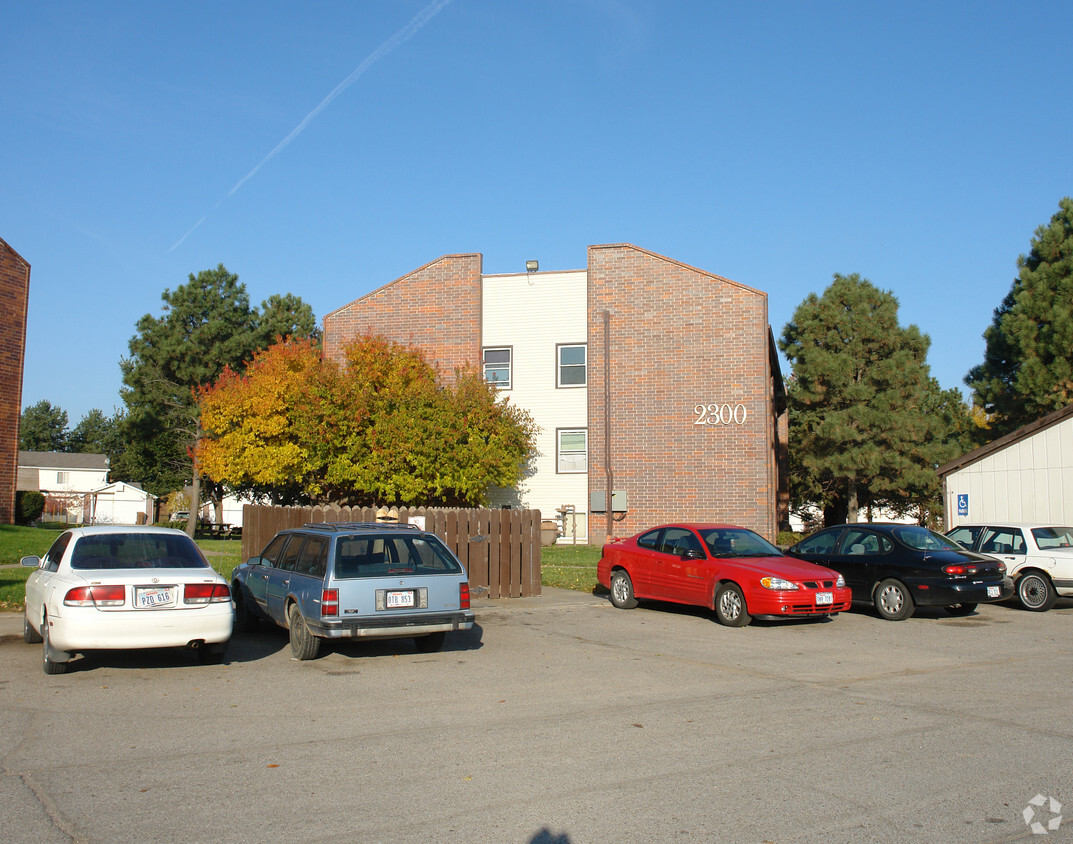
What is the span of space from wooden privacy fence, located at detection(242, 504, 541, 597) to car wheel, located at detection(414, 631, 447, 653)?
4542mm

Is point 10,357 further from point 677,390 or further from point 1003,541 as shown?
point 1003,541

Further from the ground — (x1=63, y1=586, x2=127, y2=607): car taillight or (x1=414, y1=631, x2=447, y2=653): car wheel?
(x1=63, y1=586, x2=127, y2=607): car taillight

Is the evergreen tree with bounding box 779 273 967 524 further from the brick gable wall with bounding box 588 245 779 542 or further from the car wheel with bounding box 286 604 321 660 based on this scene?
the car wheel with bounding box 286 604 321 660

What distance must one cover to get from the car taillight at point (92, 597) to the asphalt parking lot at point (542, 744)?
772 millimetres

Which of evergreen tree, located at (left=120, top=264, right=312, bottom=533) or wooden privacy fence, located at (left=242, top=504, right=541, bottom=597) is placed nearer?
wooden privacy fence, located at (left=242, top=504, right=541, bottom=597)

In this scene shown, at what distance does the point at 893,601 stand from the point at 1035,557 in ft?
11.3

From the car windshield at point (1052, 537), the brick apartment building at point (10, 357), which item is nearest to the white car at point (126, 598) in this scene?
the car windshield at point (1052, 537)

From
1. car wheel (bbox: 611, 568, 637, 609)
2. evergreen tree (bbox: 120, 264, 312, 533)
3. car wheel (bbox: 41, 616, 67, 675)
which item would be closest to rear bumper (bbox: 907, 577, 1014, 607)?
car wheel (bbox: 611, 568, 637, 609)

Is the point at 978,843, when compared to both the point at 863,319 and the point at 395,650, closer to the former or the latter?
the point at 395,650

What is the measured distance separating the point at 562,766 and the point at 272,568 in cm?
624

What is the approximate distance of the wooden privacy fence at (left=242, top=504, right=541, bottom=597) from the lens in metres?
15.5

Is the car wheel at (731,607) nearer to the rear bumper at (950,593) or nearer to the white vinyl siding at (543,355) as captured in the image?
the rear bumper at (950,593)

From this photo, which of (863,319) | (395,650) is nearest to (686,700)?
(395,650)

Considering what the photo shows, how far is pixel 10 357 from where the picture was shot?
34281mm
